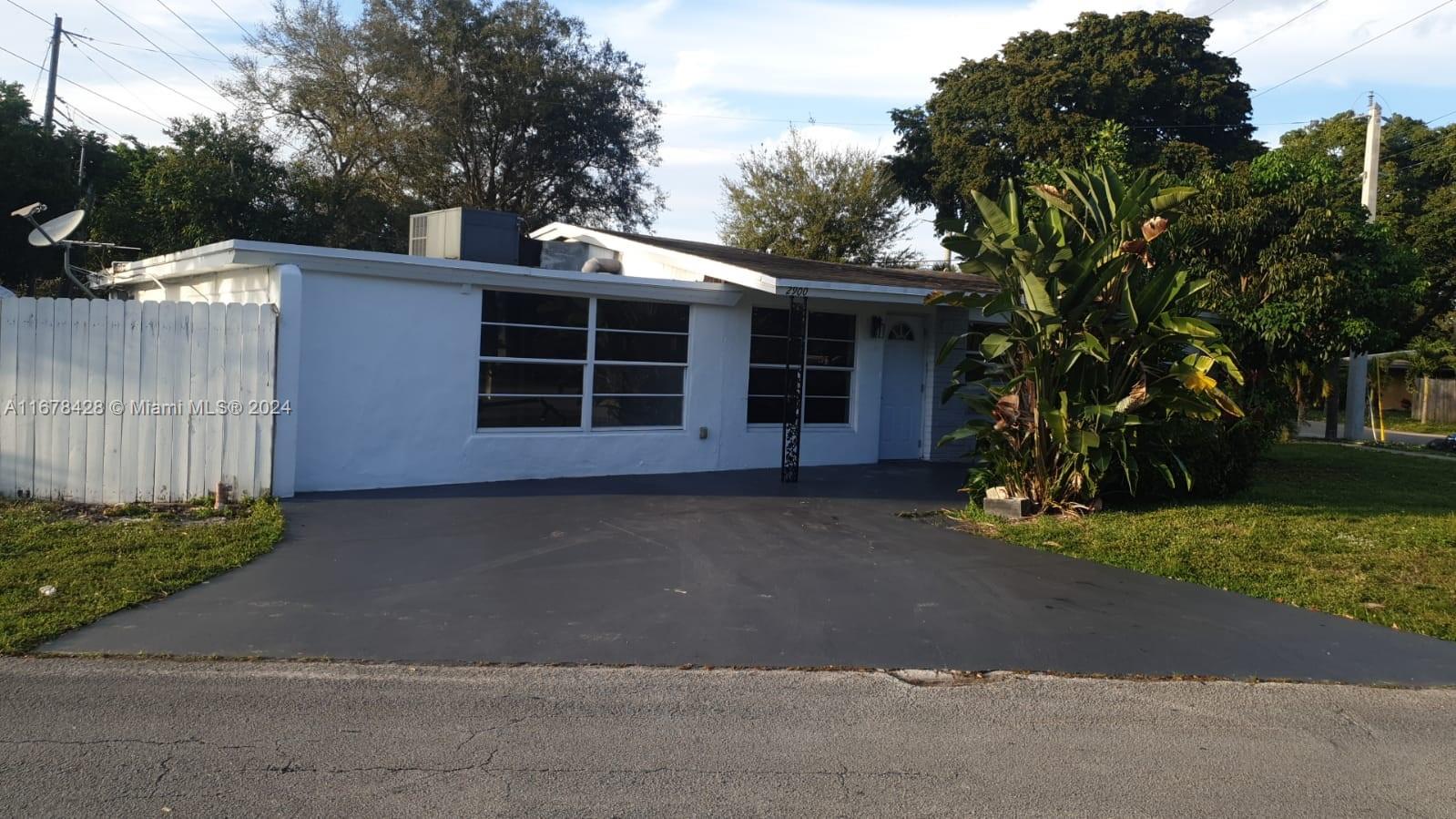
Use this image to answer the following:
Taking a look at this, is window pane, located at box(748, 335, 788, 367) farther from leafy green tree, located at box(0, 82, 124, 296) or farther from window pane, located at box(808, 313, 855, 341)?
leafy green tree, located at box(0, 82, 124, 296)

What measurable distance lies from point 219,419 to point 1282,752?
9129mm

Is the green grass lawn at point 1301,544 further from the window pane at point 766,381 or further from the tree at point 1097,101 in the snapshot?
the tree at point 1097,101

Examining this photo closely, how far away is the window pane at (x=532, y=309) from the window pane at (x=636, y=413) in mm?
1074

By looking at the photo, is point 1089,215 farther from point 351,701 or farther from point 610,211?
point 610,211

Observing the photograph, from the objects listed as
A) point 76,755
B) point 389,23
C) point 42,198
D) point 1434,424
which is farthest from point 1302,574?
point 1434,424

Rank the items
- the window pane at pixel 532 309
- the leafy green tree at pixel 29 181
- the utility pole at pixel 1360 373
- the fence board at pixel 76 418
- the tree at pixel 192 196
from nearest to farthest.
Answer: the fence board at pixel 76 418
the window pane at pixel 532 309
the leafy green tree at pixel 29 181
the tree at pixel 192 196
the utility pole at pixel 1360 373

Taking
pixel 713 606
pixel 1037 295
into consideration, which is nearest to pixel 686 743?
pixel 713 606

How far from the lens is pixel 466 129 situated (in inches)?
1155

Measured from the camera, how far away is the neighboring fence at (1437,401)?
119ft

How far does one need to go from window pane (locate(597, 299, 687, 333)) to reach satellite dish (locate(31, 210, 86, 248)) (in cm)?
571

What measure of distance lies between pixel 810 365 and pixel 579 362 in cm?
364

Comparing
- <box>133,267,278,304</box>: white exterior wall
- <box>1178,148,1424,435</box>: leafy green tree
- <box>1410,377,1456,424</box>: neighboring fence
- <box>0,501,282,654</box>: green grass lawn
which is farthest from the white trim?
<box>1410,377,1456,424</box>: neighboring fence

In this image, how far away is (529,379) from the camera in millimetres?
12773

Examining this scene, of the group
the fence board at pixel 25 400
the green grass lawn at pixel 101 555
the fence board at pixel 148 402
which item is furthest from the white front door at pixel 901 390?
the fence board at pixel 25 400
